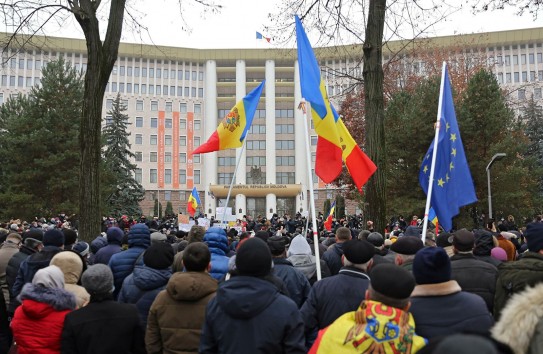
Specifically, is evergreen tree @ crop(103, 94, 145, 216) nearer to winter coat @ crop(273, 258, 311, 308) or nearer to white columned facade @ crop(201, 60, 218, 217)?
white columned facade @ crop(201, 60, 218, 217)

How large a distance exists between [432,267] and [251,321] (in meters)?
1.17

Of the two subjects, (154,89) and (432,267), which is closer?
(432,267)

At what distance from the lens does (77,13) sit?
9.27m

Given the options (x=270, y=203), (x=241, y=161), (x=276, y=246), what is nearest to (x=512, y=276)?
(x=276, y=246)

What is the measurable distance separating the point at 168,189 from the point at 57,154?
38.3m

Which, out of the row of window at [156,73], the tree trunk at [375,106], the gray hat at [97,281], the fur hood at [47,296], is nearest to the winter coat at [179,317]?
the gray hat at [97,281]

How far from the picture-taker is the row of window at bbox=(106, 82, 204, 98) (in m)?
69.6

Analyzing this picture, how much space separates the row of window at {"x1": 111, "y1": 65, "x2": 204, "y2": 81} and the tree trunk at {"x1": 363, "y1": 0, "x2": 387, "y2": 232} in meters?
65.5

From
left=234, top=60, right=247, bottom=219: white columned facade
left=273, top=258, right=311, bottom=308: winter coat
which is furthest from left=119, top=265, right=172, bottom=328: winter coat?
left=234, top=60, right=247, bottom=219: white columned facade

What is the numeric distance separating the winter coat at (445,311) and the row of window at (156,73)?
71.6m

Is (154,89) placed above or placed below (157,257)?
above

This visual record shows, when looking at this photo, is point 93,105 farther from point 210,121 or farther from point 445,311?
point 210,121

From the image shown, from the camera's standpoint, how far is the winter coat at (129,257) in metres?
5.79

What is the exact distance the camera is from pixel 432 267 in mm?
2953
